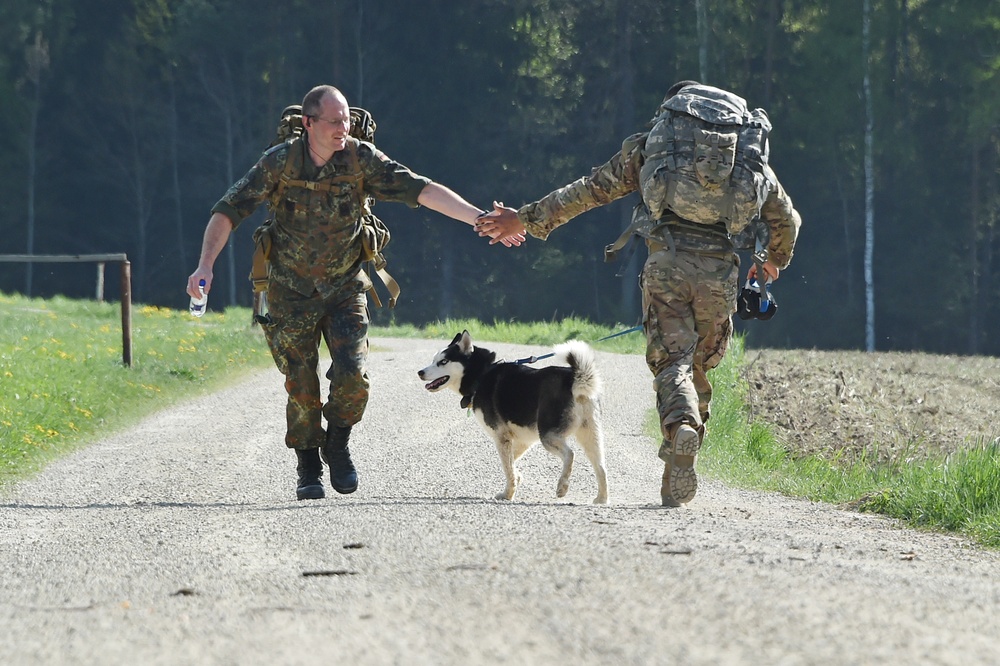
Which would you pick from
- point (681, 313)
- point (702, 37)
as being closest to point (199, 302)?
point (681, 313)

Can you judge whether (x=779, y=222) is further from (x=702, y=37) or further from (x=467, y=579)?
(x=702, y=37)

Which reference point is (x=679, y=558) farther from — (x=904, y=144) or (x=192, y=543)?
(x=904, y=144)

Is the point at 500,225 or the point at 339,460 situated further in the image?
the point at 500,225

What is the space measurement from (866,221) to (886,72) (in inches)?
192

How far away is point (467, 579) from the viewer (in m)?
4.91

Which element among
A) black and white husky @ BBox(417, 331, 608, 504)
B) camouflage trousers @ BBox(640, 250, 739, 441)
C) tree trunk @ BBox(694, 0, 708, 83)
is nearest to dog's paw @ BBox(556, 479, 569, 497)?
black and white husky @ BBox(417, 331, 608, 504)

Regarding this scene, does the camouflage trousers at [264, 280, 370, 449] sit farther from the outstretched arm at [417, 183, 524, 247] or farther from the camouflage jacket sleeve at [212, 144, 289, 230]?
the outstretched arm at [417, 183, 524, 247]

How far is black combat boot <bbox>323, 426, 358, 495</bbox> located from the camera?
26.6 feet

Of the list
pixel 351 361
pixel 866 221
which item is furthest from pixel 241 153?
pixel 351 361

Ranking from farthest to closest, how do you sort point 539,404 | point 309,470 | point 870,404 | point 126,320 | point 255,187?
point 126,320 < point 870,404 < point 539,404 < point 309,470 < point 255,187

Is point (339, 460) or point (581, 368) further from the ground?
point (581, 368)

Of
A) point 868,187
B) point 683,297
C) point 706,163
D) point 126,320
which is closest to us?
point 706,163

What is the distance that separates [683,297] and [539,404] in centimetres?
125

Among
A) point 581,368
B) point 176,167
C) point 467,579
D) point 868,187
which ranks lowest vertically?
point 467,579
